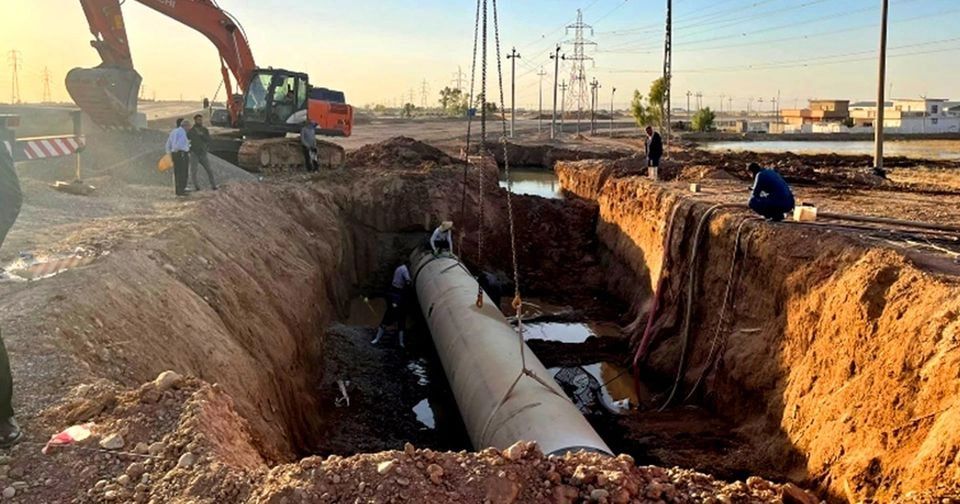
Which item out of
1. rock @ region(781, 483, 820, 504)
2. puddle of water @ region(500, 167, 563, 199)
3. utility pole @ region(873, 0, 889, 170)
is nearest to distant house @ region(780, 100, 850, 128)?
puddle of water @ region(500, 167, 563, 199)

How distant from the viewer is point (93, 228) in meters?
11.1

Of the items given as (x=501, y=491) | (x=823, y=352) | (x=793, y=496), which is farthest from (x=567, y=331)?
(x=501, y=491)

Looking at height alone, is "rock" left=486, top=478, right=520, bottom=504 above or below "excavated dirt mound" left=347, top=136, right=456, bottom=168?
below

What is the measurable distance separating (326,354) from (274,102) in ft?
33.8

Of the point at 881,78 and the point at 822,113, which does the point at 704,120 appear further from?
the point at 881,78

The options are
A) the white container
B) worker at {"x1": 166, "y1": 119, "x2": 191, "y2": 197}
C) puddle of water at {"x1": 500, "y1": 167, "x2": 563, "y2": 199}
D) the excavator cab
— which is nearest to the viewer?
the white container

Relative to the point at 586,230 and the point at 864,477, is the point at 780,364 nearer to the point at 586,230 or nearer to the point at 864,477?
the point at 864,477

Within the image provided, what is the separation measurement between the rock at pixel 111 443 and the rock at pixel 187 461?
464 millimetres

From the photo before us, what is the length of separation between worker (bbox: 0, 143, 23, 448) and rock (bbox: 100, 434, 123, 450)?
584mm

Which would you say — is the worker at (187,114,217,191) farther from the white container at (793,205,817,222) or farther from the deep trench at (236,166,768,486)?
the white container at (793,205,817,222)

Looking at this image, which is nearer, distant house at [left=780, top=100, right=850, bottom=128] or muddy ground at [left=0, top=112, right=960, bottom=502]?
muddy ground at [left=0, top=112, right=960, bottom=502]

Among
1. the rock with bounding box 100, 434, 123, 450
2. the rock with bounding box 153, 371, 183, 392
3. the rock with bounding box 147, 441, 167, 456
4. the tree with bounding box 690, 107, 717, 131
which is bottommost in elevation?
the rock with bounding box 147, 441, 167, 456

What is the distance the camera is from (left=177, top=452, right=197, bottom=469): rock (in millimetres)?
4828

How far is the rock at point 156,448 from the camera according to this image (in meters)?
4.97
